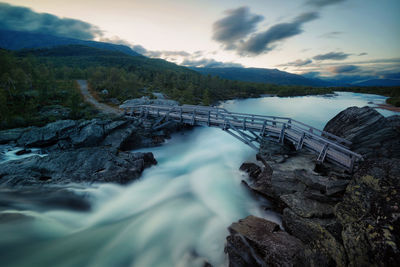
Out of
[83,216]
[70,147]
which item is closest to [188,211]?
[83,216]

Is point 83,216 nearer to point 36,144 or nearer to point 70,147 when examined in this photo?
point 70,147

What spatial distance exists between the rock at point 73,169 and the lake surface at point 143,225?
0.84 m

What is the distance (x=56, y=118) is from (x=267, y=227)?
90.4 ft

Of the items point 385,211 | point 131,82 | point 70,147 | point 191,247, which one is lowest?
point 191,247

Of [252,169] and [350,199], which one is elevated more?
[350,199]

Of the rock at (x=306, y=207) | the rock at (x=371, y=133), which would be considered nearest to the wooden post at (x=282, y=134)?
the rock at (x=371, y=133)

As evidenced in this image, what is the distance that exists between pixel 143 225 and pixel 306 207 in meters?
8.40

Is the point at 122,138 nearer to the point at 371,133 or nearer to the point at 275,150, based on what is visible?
the point at 275,150

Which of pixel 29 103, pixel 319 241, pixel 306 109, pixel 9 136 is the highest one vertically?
pixel 306 109

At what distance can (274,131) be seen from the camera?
14.1 meters

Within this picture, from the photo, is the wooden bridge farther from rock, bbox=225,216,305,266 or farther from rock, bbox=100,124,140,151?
rock, bbox=225,216,305,266

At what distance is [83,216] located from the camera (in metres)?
9.55

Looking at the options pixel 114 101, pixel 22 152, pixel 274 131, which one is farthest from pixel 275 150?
pixel 114 101

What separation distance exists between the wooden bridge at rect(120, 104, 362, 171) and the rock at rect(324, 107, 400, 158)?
0.68 meters
